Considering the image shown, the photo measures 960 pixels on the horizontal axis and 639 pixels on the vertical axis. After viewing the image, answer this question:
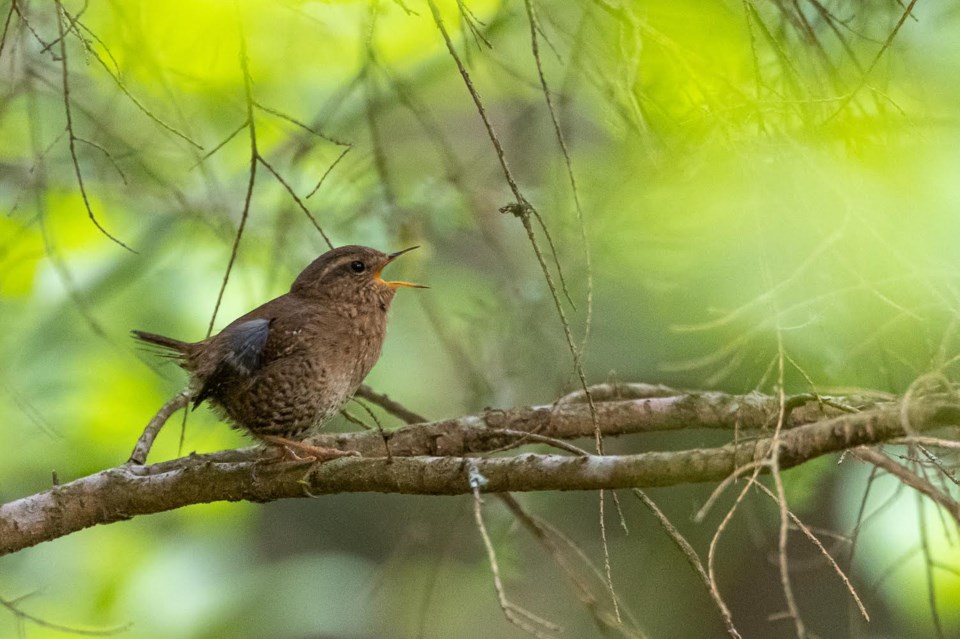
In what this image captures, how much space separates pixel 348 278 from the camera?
399 centimetres

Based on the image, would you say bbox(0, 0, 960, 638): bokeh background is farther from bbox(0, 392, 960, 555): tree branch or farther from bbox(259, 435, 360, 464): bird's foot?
bbox(259, 435, 360, 464): bird's foot

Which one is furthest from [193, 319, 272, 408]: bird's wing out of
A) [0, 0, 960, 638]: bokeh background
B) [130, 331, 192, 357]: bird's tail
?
[0, 0, 960, 638]: bokeh background

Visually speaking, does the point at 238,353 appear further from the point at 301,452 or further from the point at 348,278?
the point at 348,278

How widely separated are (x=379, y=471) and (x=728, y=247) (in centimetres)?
120

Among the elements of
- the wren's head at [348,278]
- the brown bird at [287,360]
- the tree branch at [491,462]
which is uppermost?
the wren's head at [348,278]

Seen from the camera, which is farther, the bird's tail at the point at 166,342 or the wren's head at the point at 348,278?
the wren's head at the point at 348,278

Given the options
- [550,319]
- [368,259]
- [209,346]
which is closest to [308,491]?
[209,346]

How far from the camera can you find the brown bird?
3.54 metres

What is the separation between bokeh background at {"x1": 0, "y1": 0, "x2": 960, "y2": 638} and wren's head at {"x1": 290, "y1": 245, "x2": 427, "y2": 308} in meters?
0.16

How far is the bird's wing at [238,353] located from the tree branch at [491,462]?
24 centimetres

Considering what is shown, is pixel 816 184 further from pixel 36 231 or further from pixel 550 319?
pixel 36 231

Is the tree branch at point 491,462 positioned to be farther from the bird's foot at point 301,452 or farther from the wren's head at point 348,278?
the wren's head at point 348,278

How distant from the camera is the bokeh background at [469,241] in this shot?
Result: 272cm

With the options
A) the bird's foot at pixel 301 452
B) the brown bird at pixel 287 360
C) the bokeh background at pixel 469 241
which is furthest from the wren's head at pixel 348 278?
the bird's foot at pixel 301 452
